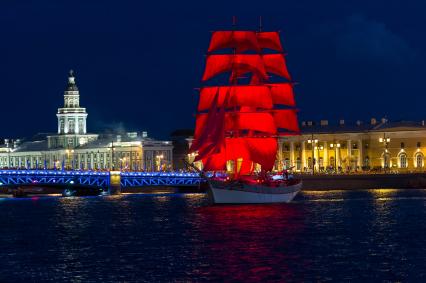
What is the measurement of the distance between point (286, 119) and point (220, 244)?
44.9 meters

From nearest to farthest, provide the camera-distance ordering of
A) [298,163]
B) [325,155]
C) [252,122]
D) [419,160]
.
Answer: [252,122]
[419,160]
[325,155]
[298,163]

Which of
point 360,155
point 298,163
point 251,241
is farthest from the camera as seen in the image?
point 298,163

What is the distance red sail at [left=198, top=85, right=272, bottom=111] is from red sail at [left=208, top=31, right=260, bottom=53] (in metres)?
2.79

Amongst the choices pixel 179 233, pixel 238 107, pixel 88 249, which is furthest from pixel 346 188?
pixel 88 249

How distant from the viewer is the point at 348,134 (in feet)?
487

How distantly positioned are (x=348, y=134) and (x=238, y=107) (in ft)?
153

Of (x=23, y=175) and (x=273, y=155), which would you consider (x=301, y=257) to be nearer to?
(x=273, y=155)

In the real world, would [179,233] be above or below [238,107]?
below

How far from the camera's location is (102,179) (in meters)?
129

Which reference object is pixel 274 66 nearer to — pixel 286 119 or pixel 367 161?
pixel 286 119

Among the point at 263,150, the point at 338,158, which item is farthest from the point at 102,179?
the point at 263,150

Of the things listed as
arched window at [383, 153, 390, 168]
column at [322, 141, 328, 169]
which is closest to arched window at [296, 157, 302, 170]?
column at [322, 141, 328, 169]

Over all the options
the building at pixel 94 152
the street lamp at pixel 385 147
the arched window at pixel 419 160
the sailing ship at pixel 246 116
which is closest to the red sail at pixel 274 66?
the sailing ship at pixel 246 116

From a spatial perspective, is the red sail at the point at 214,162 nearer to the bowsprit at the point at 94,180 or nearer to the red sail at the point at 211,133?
the red sail at the point at 211,133
